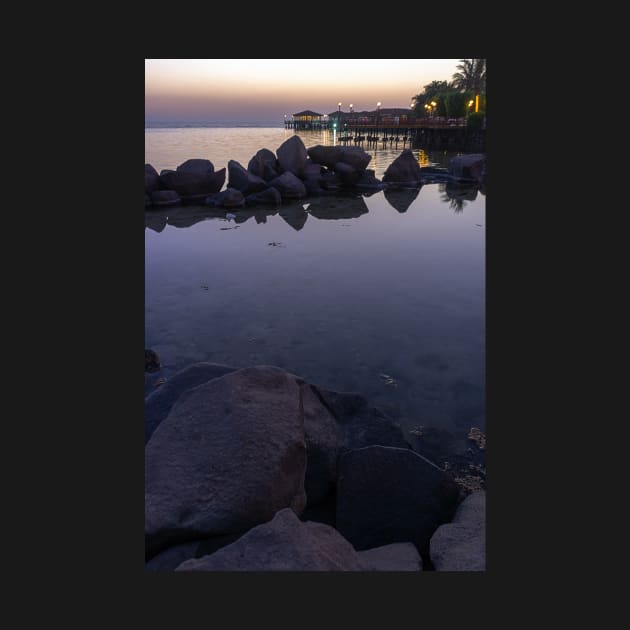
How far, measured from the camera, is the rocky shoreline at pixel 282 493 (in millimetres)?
2637

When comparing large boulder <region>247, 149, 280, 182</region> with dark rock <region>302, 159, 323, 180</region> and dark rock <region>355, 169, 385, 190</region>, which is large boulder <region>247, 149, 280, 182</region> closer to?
dark rock <region>302, 159, 323, 180</region>

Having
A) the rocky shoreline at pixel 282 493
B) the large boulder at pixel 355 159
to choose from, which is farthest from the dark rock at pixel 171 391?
the large boulder at pixel 355 159

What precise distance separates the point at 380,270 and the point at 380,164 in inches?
1071

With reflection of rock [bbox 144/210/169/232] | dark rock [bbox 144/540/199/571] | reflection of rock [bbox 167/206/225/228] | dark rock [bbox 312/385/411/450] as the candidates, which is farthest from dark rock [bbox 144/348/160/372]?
reflection of rock [bbox 167/206/225/228]

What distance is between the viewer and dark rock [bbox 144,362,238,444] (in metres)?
4.27

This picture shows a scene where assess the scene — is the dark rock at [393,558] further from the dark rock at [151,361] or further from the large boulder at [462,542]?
the dark rock at [151,361]

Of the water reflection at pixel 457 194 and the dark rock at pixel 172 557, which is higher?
the water reflection at pixel 457 194

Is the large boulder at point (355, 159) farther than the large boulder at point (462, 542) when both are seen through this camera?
Yes

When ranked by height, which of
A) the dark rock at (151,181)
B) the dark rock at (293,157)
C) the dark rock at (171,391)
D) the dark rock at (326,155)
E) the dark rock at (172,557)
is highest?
the dark rock at (326,155)

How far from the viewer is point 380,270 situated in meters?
10.9

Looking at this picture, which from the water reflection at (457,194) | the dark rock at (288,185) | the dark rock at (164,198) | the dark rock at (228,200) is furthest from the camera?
the dark rock at (288,185)

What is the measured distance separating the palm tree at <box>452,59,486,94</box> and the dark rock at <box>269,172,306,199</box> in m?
35.1

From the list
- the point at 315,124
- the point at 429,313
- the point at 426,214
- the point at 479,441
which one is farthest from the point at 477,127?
the point at 315,124

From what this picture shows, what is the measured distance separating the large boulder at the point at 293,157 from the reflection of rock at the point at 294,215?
3664mm
